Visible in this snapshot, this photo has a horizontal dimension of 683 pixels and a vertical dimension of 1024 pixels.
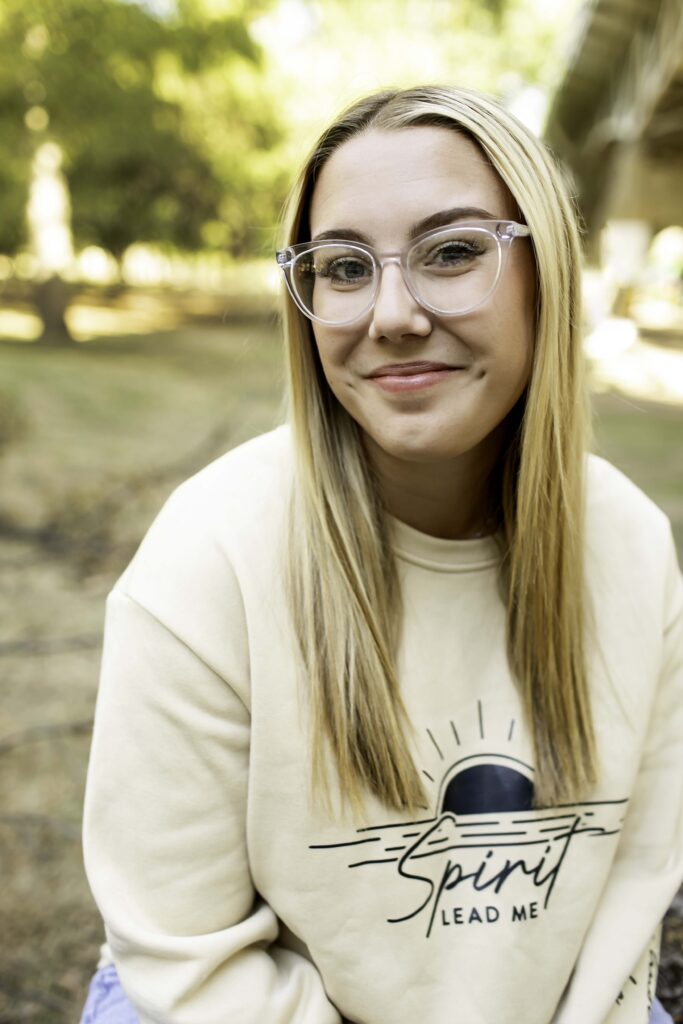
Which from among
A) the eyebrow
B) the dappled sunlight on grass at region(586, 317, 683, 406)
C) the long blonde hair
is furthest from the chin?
the dappled sunlight on grass at region(586, 317, 683, 406)

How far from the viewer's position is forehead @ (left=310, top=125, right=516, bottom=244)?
998 mm

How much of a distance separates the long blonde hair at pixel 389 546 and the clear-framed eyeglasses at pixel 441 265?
59 millimetres

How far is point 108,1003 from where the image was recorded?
118 centimetres

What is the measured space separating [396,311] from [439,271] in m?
0.07

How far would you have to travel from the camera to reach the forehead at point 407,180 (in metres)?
1.00

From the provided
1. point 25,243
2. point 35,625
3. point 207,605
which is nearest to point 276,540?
point 207,605

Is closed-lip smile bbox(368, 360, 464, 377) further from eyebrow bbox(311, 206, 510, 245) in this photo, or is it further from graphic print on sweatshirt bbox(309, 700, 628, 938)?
graphic print on sweatshirt bbox(309, 700, 628, 938)

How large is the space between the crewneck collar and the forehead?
378 mm

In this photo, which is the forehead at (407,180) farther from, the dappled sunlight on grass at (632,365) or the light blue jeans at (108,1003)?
the dappled sunlight on grass at (632,365)

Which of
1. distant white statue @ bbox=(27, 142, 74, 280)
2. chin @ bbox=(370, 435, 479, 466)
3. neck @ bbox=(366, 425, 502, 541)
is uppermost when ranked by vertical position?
distant white statue @ bbox=(27, 142, 74, 280)

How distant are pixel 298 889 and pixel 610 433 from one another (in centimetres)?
599

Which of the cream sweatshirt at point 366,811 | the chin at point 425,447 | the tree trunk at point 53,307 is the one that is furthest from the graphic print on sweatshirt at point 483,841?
the tree trunk at point 53,307

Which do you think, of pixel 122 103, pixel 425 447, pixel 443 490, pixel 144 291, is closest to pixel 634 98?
pixel 122 103

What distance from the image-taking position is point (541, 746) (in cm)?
118
